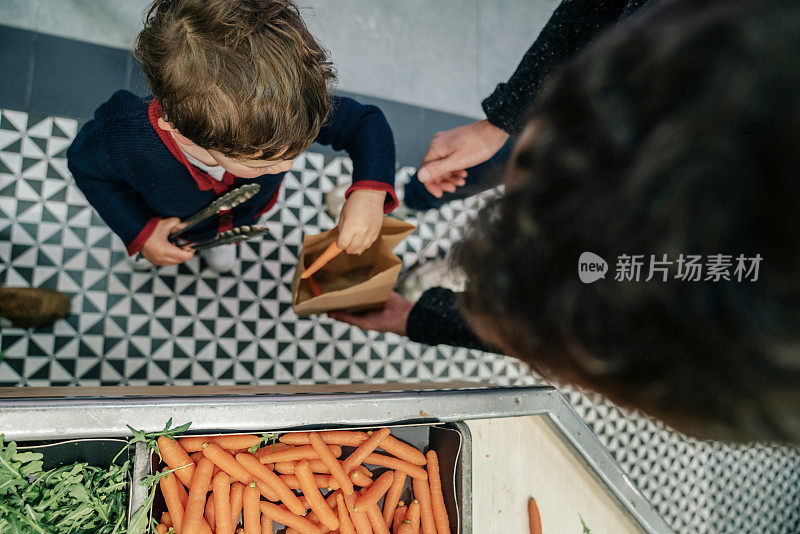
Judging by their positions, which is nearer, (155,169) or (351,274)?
(155,169)

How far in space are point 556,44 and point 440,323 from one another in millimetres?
702

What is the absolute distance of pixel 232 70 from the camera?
0.72 m

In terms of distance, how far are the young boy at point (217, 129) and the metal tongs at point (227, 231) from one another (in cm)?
3

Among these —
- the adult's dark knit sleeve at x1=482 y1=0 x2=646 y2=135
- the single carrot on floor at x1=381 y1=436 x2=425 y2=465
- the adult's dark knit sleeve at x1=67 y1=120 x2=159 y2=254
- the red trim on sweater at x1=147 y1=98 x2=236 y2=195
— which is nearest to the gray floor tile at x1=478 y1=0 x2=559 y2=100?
the adult's dark knit sleeve at x1=482 y1=0 x2=646 y2=135

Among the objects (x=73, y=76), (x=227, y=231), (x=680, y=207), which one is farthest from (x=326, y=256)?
(x=73, y=76)

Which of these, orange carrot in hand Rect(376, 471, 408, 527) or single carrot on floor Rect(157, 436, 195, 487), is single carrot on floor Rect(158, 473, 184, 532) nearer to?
single carrot on floor Rect(157, 436, 195, 487)

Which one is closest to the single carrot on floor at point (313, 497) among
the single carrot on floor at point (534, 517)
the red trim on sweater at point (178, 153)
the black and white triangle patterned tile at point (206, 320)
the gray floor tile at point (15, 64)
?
the single carrot on floor at point (534, 517)

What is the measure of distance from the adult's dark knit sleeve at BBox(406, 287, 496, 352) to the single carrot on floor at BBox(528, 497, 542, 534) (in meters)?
Result: 0.33

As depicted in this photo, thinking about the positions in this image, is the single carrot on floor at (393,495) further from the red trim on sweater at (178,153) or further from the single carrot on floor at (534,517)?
the red trim on sweater at (178,153)

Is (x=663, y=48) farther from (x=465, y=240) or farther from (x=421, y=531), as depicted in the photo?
(x=421, y=531)

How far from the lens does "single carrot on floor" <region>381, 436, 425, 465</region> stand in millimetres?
806

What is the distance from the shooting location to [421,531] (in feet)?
2.72

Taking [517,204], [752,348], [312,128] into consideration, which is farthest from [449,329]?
[752,348]

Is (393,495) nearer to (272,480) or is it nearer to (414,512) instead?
(414,512)
